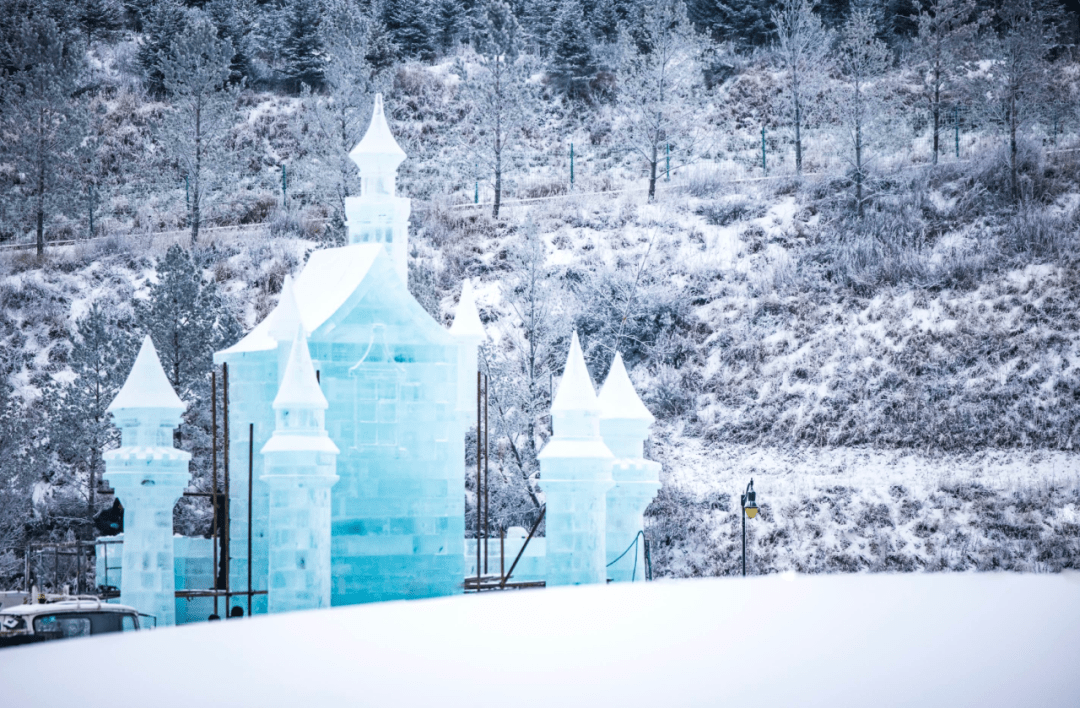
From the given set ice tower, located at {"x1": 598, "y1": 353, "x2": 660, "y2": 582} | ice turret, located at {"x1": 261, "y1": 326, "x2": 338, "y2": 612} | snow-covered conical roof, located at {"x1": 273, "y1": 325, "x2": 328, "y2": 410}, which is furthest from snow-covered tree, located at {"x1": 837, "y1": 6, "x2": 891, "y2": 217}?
ice turret, located at {"x1": 261, "y1": 326, "x2": 338, "y2": 612}

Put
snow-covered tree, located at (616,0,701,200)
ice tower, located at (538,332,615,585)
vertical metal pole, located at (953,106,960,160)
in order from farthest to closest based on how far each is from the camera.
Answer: vertical metal pole, located at (953,106,960,160) < snow-covered tree, located at (616,0,701,200) < ice tower, located at (538,332,615,585)

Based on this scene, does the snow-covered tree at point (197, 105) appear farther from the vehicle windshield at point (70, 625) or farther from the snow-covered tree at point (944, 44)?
the vehicle windshield at point (70, 625)

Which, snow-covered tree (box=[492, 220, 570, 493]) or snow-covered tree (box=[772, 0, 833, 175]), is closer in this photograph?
snow-covered tree (box=[492, 220, 570, 493])

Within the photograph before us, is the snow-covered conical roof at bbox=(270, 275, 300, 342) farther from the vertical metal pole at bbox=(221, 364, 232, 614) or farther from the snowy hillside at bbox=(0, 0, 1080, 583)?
the snowy hillside at bbox=(0, 0, 1080, 583)

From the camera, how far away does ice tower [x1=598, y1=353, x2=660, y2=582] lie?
2031 cm

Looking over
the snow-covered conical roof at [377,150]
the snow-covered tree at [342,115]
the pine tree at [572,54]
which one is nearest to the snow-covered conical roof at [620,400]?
the snow-covered conical roof at [377,150]

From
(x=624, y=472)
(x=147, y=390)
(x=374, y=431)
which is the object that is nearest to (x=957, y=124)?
(x=624, y=472)

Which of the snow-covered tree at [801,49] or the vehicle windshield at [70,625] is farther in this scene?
the snow-covered tree at [801,49]

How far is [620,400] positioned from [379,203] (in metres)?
4.77

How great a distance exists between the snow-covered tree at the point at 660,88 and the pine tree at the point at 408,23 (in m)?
8.44

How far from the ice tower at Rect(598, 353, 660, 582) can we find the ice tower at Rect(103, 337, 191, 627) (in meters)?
6.66

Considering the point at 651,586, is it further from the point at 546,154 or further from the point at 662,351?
the point at 546,154

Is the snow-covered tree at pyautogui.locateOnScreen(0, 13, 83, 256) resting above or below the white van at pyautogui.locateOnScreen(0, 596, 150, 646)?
above

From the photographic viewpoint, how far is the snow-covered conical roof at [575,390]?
1870 cm
